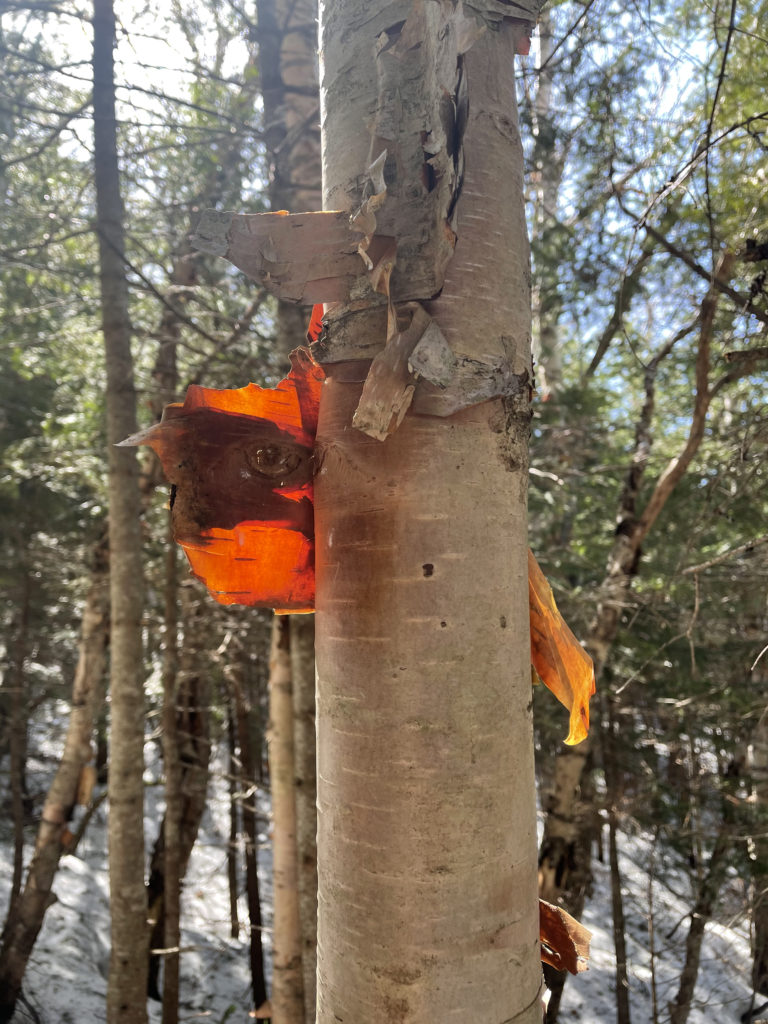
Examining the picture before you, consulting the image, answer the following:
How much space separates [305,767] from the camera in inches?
150

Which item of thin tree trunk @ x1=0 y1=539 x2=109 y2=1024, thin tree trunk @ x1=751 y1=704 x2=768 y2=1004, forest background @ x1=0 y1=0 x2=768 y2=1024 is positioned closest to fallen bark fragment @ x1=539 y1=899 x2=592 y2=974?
forest background @ x1=0 y1=0 x2=768 y2=1024

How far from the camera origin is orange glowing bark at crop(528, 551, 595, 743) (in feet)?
3.72

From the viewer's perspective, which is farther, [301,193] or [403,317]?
[301,193]

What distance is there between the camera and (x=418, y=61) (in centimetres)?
93

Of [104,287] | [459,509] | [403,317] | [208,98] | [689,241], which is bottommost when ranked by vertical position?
[459,509]

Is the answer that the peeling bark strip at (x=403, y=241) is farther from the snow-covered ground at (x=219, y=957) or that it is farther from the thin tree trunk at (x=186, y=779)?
the snow-covered ground at (x=219, y=957)

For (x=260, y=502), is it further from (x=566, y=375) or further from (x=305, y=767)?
(x=566, y=375)

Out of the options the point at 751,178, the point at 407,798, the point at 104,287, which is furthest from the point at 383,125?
the point at 104,287

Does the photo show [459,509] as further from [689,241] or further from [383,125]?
[689,241]

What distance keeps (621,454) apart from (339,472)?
7342 millimetres

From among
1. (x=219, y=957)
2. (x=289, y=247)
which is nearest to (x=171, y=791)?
(x=289, y=247)

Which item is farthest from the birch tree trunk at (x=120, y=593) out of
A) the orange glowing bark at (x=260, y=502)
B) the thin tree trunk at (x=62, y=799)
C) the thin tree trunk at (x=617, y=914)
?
the thin tree trunk at (x=617, y=914)

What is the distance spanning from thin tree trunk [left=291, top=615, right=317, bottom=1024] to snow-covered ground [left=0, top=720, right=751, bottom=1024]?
3.83 metres

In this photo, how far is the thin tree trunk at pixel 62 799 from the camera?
6.54 m
